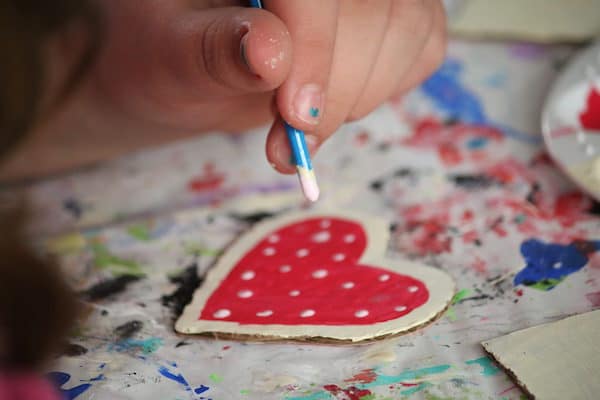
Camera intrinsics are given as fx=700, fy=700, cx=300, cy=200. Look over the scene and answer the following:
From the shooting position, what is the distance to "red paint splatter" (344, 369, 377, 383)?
0.58 meters

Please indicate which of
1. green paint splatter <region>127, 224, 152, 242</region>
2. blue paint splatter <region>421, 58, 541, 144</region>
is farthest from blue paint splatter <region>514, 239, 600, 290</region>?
green paint splatter <region>127, 224, 152, 242</region>

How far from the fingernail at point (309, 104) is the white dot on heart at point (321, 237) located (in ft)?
0.56

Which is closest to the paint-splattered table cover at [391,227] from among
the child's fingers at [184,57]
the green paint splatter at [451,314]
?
the green paint splatter at [451,314]

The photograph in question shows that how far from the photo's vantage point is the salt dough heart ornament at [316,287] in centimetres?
63

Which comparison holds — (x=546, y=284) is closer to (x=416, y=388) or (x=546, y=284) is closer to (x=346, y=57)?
(x=416, y=388)

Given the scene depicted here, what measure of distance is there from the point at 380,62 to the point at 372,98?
4cm

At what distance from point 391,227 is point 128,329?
0.30m

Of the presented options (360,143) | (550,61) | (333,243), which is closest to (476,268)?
(333,243)

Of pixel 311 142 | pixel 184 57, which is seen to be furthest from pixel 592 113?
pixel 184 57

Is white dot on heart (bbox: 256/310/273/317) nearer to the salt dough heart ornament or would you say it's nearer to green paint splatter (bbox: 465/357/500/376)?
the salt dough heart ornament

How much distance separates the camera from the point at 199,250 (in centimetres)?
78

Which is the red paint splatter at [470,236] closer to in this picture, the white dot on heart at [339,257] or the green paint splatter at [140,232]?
the white dot on heart at [339,257]

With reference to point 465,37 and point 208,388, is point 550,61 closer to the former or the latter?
point 465,37

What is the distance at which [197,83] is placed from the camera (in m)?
0.74
